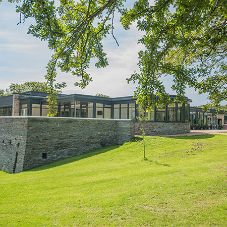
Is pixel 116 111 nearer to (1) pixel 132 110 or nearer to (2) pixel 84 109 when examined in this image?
(1) pixel 132 110

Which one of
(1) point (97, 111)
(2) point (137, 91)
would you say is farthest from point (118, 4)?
(1) point (97, 111)

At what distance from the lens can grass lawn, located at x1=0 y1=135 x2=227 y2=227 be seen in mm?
5055

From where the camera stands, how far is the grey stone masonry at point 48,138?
44.4 feet

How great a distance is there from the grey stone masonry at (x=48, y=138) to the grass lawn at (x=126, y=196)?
3190mm

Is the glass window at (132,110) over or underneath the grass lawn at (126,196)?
over

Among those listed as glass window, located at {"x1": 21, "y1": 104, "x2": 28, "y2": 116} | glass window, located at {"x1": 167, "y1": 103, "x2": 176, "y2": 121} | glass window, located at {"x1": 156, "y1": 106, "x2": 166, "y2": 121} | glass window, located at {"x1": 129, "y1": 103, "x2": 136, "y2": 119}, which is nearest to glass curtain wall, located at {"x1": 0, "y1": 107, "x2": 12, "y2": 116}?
glass window, located at {"x1": 21, "y1": 104, "x2": 28, "y2": 116}

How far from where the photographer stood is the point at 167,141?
49.3 ft

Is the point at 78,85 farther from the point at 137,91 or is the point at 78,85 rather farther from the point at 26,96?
the point at 26,96

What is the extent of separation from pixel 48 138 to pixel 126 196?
9232 millimetres

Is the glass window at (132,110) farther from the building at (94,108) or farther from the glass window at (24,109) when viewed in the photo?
the glass window at (24,109)

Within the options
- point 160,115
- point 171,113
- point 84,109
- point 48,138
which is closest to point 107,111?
point 84,109

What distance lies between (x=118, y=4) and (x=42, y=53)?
8.15 ft

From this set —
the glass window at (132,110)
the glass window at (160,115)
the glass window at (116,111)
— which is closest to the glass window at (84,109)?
the glass window at (116,111)

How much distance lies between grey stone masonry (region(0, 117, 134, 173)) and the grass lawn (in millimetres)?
3190
